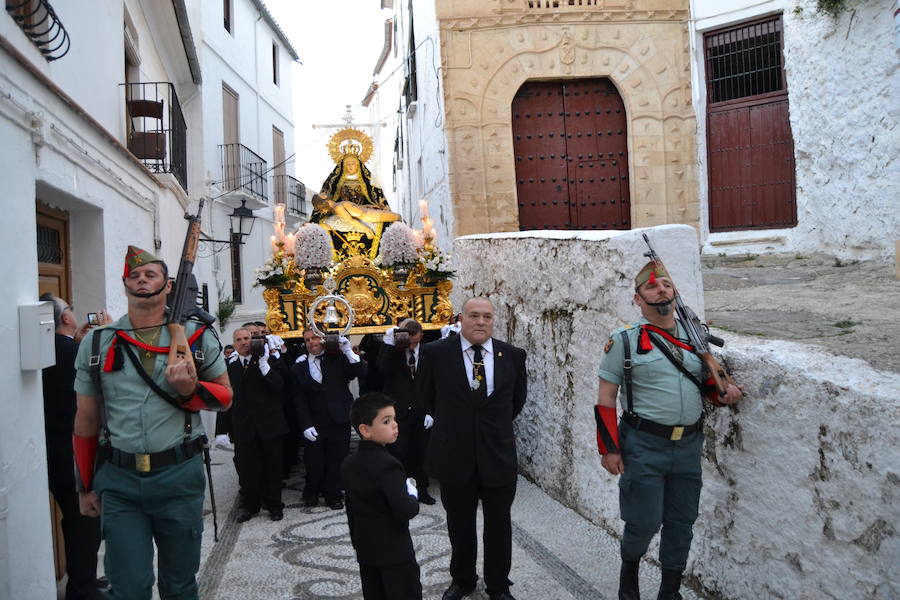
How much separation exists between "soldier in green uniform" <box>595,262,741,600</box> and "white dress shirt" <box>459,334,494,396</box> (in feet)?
2.56

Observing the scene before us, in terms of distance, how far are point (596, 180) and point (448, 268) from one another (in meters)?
4.90

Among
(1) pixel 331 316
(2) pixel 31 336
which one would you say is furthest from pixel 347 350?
(2) pixel 31 336

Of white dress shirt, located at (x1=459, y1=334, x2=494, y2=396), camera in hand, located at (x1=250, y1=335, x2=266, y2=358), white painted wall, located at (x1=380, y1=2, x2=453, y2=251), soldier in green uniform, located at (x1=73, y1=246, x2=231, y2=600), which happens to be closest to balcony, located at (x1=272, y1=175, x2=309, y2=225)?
white painted wall, located at (x1=380, y1=2, x2=453, y2=251)

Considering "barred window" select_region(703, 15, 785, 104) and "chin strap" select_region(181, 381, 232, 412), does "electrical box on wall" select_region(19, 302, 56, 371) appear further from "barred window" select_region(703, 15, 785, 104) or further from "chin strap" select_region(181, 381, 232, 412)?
"barred window" select_region(703, 15, 785, 104)

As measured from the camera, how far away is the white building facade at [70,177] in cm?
354

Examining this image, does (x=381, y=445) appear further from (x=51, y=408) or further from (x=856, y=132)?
(x=856, y=132)

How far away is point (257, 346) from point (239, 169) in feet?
32.5

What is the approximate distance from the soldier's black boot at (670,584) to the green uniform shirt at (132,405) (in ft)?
7.40

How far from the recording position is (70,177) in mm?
4867

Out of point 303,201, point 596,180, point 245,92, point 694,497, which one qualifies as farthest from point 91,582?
point 303,201

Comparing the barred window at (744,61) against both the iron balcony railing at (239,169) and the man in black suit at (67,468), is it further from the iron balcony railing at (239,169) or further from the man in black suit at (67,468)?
the man in black suit at (67,468)

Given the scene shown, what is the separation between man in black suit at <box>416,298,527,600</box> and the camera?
4.02m

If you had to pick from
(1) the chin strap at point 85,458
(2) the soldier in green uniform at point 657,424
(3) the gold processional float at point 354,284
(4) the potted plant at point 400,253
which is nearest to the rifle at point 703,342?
(2) the soldier in green uniform at point 657,424

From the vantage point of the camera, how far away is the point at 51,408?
4.13m
